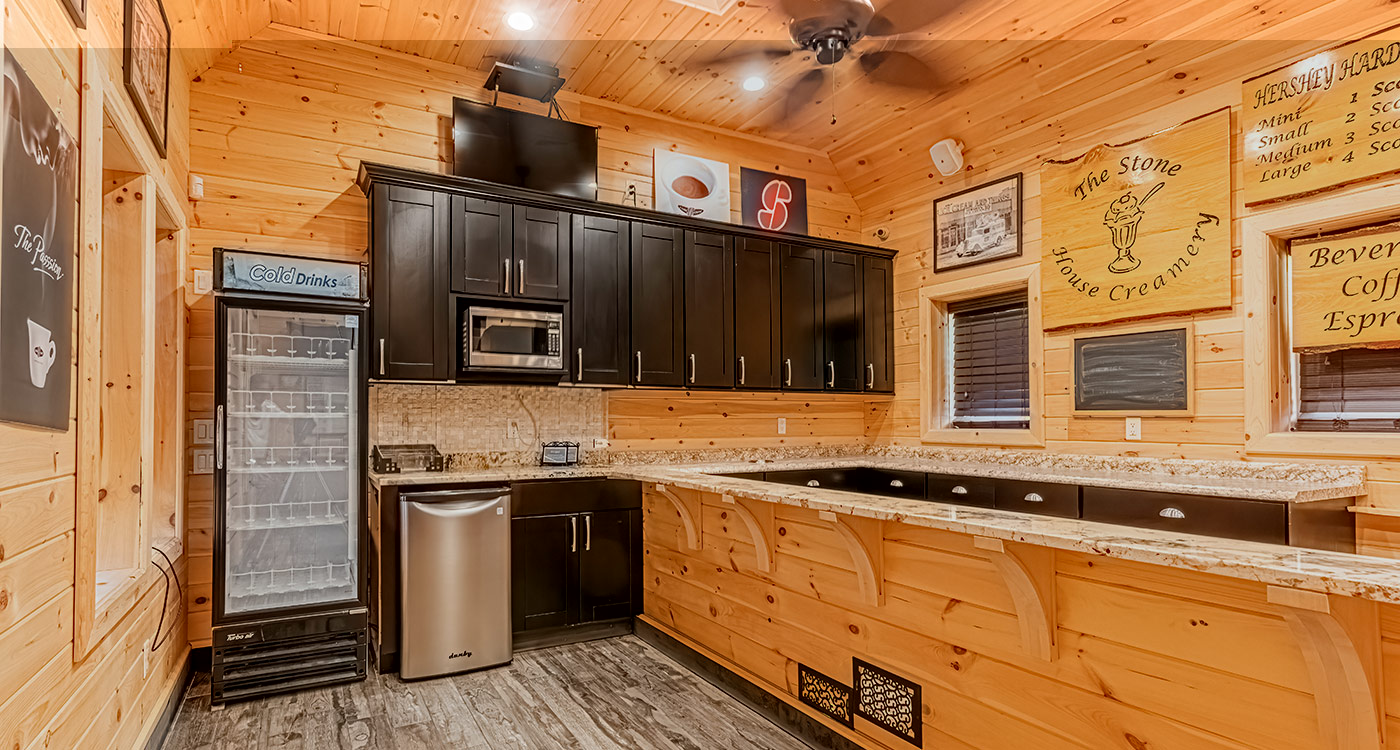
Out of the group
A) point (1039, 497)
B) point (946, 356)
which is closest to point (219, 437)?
point (1039, 497)

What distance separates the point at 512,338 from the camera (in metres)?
4.09

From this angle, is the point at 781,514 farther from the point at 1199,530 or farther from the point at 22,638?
the point at 22,638

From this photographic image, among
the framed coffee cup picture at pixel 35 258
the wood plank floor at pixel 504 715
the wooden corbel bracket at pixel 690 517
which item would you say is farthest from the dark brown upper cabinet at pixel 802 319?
the framed coffee cup picture at pixel 35 258

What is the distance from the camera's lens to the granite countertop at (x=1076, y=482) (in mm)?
1272

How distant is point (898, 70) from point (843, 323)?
82.2 inches

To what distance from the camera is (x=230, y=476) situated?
3.32 metres

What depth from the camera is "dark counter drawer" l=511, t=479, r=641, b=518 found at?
154 inches

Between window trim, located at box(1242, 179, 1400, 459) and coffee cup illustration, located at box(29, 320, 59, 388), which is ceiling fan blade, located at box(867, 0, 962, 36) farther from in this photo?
coffee cup illustration, located at box(29, 320, 59, 388)

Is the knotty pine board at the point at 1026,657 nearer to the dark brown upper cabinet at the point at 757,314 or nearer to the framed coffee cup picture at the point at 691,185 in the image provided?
the dark brown upper cabinet at the point at 757,314

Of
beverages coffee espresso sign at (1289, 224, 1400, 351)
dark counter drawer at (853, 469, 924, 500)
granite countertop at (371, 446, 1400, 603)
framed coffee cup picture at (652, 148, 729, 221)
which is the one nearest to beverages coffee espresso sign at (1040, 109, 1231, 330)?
beverages coffee espresso sign at (1289, 224, 1400, 351)

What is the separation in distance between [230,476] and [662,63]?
3.17 meters

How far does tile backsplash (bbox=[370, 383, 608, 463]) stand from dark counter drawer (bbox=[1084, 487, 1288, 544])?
2.88 m

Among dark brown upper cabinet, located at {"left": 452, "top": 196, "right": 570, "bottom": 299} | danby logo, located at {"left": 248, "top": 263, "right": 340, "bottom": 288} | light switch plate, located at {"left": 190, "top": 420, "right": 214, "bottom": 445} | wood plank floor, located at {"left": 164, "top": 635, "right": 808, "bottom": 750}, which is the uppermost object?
dark brown upper cabinet, located at {"left": 452, "top": 196, "right": 570, "bottom": 299}

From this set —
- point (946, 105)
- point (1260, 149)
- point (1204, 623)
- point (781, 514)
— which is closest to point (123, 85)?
point (781, 514)
